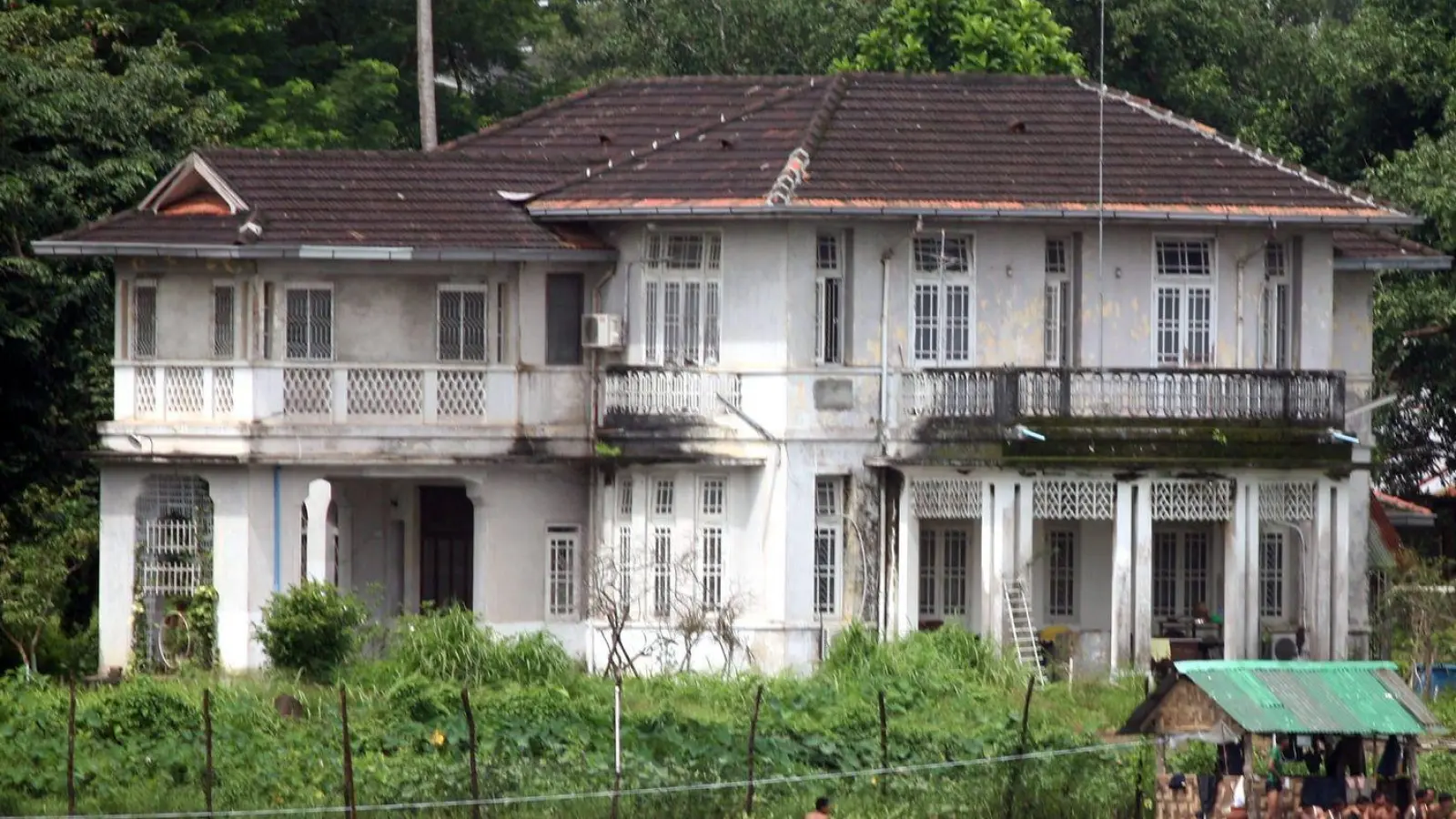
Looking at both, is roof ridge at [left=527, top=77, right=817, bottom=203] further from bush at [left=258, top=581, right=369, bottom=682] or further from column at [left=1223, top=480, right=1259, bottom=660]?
column at [left=1223, top=480, right=1259, bottom=660]

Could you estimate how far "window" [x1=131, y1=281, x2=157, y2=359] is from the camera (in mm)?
37469

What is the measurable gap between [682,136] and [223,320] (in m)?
5.70

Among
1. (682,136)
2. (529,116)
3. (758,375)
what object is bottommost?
(758,375)

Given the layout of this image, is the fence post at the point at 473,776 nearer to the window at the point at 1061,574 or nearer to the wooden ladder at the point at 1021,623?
the wooden ladder at the point at 1021,623

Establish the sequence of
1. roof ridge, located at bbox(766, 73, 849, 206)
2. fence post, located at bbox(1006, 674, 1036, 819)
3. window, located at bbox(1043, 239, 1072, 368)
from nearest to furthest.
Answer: fence post, located at bbox(1006, 674, 1036, 819)
roof ridge, located at bbox(766, 73, 849, 206)
window, located at bbox(1043, 239, 1072, 368)

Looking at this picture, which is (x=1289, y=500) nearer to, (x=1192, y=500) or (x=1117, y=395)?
(x=1192, y=500)

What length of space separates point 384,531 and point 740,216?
22.5 ft

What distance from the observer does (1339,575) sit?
37.4 metres

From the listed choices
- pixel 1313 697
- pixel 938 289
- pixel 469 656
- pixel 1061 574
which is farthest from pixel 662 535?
pixel 1313 697

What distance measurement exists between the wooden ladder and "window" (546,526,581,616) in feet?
16.9

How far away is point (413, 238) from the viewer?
3719 centimetres

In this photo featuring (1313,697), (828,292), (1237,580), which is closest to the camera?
(1313,697)

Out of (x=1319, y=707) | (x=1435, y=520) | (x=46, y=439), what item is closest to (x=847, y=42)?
(x=1435, y=520)

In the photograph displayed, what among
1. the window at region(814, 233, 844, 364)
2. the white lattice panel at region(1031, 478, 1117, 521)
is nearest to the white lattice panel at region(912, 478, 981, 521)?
the white lattice panel at region(1031, 478, 1117, 521)
